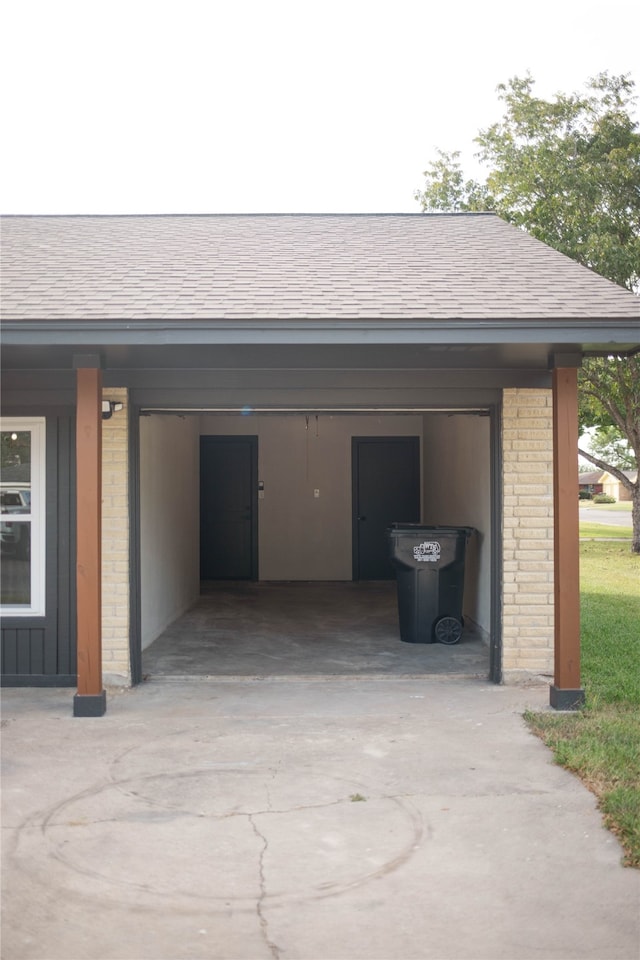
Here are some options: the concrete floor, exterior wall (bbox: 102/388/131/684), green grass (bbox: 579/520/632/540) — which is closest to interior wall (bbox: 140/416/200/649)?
the concrete floor

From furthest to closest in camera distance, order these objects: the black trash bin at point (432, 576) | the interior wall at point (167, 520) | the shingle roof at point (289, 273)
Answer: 1. the black trash bin at point (432, 576)
2. the interior wall at point (167, 520)
3. the shingle roof at point (289, 273)

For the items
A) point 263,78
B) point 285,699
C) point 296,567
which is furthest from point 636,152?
point 285,699

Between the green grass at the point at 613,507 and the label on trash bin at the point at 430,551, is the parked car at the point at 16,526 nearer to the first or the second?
the label on trash bin at the point at 430,551

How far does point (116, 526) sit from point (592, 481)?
9663 centimetres

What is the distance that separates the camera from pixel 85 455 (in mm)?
6660

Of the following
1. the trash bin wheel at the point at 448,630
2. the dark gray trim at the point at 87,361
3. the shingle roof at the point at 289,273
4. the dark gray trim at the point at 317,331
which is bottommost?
the trash bin wheel at the point at 448,630

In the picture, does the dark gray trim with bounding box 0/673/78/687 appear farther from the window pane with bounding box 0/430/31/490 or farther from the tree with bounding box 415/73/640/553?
the tree with bounding box 415/73/640/553

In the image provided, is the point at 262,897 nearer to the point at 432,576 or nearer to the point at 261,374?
the point at 261,374

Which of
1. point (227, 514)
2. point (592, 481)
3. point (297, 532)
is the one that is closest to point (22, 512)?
point (227, 514)

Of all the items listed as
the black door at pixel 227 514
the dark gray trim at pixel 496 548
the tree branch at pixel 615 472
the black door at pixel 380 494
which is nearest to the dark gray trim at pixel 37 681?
the dark gray trim at pixel 496 548

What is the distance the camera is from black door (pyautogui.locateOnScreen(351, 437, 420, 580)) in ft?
50.9

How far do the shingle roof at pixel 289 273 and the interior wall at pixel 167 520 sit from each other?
1.83m

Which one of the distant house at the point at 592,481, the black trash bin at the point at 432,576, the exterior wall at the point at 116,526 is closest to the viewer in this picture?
the exterior wall at the point at 116,526

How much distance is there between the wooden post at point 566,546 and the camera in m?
6.74
